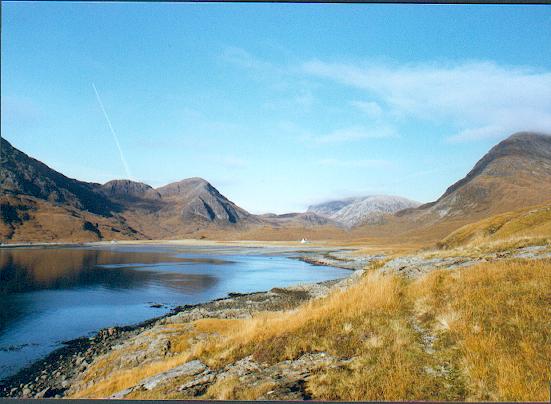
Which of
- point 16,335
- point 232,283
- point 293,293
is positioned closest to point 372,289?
point 16,335

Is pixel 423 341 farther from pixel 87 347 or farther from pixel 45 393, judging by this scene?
pixel 87 347

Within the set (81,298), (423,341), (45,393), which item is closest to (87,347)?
(45,393)

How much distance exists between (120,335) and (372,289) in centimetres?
1938

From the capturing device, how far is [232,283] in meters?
52.6

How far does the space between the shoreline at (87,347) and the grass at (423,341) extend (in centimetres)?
665

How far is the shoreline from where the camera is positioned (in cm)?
1667

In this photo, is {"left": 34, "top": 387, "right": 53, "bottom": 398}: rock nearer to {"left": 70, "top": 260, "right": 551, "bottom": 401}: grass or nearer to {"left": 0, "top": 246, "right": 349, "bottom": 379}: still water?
{"left": 0, "top": 246, "right": 349, "bottom": 379}: still water

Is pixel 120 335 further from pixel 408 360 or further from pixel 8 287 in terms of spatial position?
pixel 8 287

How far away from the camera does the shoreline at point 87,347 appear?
1667cm

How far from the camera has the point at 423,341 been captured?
8.06m

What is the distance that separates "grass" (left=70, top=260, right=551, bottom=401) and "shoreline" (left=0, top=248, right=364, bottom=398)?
6.65m

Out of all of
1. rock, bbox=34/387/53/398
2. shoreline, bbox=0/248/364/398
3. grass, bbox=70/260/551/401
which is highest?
grass, bbox=70/260/551/401

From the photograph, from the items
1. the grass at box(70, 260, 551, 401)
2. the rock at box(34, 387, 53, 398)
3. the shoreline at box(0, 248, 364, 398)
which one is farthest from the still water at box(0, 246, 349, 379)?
the grass at box(70, 260, 551, 401)

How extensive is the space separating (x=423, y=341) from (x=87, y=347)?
67.7ft
